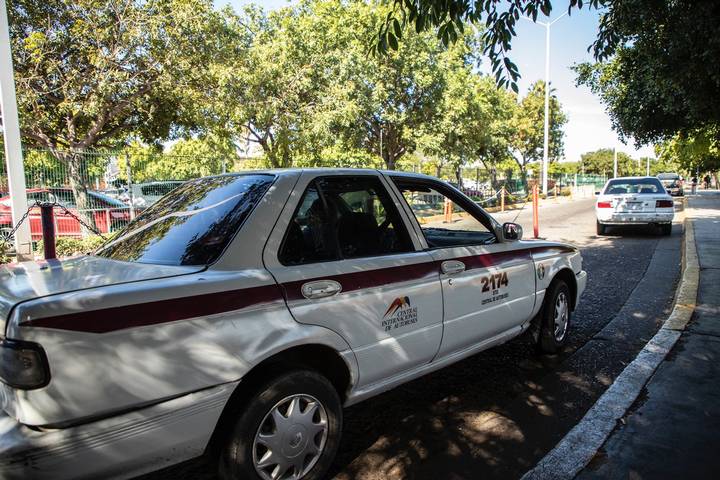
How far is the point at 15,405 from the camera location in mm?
1810

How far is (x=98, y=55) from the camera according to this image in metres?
12.7

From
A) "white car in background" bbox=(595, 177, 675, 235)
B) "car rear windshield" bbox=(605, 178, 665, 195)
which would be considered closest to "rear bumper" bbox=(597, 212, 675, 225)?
"white car in background" bbox=(595, 177, 675, 235)

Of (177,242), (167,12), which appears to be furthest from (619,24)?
(167,12)

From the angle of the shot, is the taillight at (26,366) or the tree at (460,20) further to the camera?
the tree at (460,20)

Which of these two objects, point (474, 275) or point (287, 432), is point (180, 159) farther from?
point (287, 432)

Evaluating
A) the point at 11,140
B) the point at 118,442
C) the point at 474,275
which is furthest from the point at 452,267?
the point at 11,140

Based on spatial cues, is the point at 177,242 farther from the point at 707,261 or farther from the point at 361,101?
the point at 361,101

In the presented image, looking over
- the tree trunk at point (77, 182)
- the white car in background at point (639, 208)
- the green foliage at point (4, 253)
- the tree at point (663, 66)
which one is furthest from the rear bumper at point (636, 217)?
the green foliage at point (4, 253)

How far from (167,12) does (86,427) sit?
14.0 metres

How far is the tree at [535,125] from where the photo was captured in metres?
42.7

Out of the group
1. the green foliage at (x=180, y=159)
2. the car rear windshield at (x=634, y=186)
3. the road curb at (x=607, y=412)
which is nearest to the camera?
the road curb at (x=607, y=412)

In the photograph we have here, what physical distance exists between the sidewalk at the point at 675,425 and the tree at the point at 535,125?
38.7 m

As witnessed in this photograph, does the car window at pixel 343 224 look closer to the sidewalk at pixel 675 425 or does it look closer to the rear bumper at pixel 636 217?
the sidewalk at pixel 675 425

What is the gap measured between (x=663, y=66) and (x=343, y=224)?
595cm
